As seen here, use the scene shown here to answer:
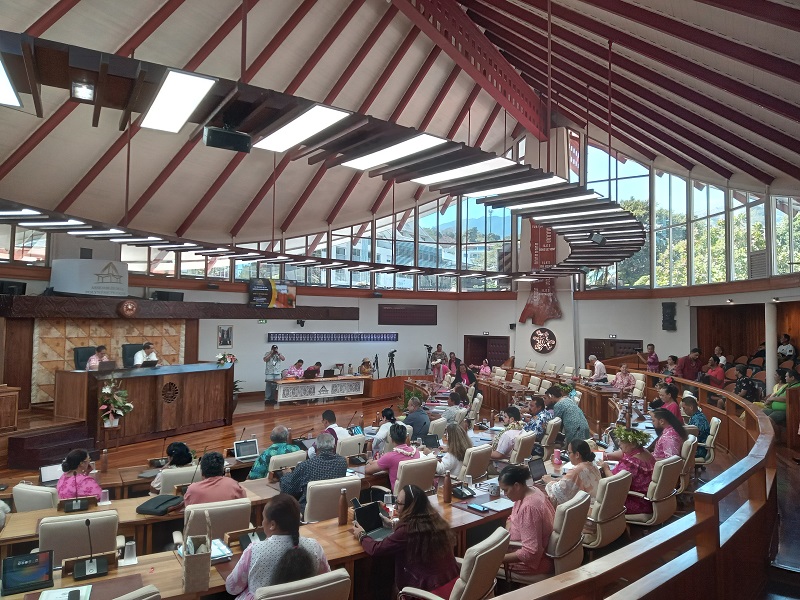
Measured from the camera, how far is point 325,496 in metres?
4.88

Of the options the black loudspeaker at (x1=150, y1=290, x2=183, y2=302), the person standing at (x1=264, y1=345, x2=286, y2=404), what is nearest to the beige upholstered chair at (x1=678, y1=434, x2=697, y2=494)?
the person standing at (x1=264, y1=345, x2=286, y2=404)

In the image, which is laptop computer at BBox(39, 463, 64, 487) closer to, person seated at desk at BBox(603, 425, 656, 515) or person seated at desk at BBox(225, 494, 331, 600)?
person seated at desk at BBox(225, 494, 331, 600)

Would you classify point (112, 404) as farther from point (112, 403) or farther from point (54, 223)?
point (54, 223)

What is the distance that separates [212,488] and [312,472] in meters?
0.95

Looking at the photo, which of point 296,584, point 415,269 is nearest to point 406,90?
point 415,269

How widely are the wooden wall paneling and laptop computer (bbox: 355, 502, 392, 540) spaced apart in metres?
11.2

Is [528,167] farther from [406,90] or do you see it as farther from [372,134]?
[406,90]

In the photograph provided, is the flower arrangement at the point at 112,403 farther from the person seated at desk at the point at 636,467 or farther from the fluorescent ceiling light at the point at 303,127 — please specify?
the person seated at desk at the point at 636,467

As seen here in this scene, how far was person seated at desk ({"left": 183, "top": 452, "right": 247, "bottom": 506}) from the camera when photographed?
15.4ft

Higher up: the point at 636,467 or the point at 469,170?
the point at 469,170

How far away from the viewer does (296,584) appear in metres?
2.60

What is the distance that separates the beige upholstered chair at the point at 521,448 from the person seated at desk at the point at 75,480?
4441 millimetres

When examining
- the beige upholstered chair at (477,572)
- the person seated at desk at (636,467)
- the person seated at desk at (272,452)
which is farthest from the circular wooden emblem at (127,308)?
the beige upholstered chair at (477,572)

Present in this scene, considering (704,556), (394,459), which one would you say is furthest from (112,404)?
(704,556)
